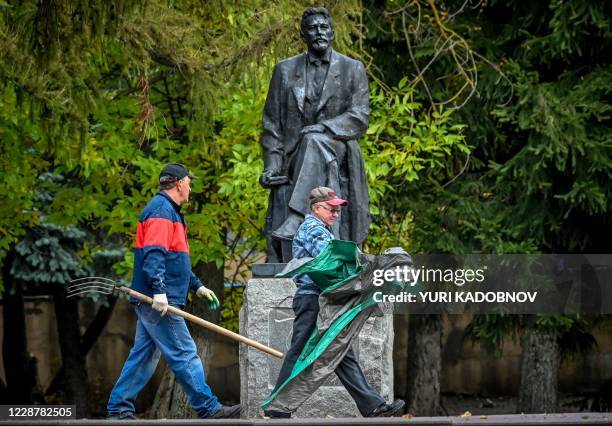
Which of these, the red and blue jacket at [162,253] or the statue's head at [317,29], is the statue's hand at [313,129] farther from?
the red and blue jacket at [162,253]

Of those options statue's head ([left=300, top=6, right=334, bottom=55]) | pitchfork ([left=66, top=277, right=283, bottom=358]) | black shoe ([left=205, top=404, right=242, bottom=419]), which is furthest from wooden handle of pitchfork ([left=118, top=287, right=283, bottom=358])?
statue's head ([left=300, top=6, right=334, bottom=55])

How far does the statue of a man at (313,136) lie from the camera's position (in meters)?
Result: 12.8

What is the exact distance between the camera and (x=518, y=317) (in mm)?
20797

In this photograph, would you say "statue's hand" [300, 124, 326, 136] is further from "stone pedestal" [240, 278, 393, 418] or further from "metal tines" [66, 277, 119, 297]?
"metal tines" [66, 277, 119, 297]

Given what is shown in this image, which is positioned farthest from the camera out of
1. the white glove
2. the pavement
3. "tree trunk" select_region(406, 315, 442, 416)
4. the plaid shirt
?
"tree trunk" select_region(406, 315, 442, 416)

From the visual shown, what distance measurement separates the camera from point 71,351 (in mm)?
24359

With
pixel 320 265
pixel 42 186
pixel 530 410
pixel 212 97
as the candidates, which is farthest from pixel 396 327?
pixel 320 265

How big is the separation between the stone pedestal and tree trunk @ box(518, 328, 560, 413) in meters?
9.67

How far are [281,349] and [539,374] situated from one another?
406 inches

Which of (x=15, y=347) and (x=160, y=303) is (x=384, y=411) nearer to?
(x=160, y=303)

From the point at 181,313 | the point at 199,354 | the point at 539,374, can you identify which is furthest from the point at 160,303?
the point at 539,374

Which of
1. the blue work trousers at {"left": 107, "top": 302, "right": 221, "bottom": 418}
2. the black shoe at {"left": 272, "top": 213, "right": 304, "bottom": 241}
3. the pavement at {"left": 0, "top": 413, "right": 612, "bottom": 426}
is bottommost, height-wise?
the pavement at {"left": 0, "top": 413, "right": 612, "bottom": 426}

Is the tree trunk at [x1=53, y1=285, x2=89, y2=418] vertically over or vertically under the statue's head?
under

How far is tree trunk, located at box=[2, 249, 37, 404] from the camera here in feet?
81.1
